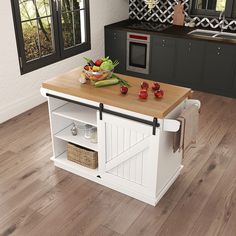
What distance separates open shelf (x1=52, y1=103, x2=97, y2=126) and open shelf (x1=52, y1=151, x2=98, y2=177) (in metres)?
0.51

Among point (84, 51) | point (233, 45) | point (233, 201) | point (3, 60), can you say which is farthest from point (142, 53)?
point (233, 201)

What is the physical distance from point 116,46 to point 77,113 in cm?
283

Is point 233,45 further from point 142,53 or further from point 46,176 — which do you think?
point 46,176

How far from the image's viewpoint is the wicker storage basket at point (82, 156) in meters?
3.10

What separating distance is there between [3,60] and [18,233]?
2.30 metres

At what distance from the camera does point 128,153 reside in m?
2.77

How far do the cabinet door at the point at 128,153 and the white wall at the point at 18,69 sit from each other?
6.29ft

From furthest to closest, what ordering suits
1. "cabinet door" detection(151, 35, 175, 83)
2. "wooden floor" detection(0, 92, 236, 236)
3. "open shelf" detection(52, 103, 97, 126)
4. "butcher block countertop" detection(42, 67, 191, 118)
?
"cabinet door" detection(151, 35, 175, 83) < "open shelf" detection(52, 103, 97, 126) < "wooden floor" detection(0, 92, 236, 236) < "butcher block countertop" detection(42, 67, 191, 118)

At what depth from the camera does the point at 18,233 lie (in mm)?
2561

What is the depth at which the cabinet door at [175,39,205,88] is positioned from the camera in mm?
4910

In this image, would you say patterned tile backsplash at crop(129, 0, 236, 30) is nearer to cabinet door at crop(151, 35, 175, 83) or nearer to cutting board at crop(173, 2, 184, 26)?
cutting board at crop(173, 2, 184, 26)

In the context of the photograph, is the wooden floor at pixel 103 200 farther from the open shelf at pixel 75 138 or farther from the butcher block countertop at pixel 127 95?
the butcher block countertop at pixel 127 95

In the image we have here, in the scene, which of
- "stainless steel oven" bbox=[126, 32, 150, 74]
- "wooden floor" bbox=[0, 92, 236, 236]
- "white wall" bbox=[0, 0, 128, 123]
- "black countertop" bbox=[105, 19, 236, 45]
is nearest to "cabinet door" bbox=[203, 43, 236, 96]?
"black countertop" bbox=[105, 19, 236, 45]

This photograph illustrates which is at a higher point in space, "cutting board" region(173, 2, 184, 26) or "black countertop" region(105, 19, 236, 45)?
"cutting board" region(173, 2, 184, 26)
